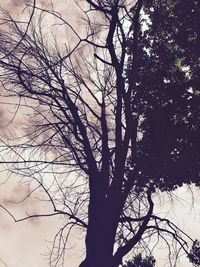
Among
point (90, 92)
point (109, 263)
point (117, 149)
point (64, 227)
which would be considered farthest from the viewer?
point (90, 92)

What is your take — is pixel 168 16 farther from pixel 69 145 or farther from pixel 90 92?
pixel 69 145

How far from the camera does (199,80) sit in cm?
878

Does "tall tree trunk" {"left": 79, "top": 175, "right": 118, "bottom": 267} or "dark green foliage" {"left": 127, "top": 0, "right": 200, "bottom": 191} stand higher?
"dark green foliage" {"left": 127, "top": 0, "right": 200, "bottom": 191}

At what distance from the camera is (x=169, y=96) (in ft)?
27.7

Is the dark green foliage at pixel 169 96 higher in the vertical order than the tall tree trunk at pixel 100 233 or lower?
higher

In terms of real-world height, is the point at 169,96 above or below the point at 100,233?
above

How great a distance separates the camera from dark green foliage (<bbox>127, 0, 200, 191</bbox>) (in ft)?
25.4

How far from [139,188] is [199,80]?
124 inches

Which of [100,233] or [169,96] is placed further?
[169,96]

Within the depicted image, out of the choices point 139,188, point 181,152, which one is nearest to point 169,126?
point 181,152

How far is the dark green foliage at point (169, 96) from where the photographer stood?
25.4 ft

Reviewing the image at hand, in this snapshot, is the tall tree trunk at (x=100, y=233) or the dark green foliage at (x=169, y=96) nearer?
the tall tree trunk at (x=100, y=233)

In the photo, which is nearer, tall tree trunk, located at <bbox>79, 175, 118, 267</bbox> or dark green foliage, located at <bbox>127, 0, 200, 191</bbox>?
tall tree trunk, located at <bbox>79, 175, 118, 267</bbox>

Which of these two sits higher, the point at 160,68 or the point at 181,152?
the point at 160,68
